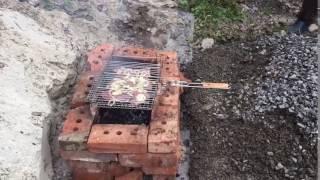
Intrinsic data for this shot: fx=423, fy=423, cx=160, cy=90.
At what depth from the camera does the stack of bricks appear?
3.00 meters

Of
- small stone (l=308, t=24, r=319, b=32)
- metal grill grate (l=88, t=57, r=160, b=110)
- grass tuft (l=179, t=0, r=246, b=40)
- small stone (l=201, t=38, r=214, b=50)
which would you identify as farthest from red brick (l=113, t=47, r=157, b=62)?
small stone (l=308, t=24, r=319, b=32)

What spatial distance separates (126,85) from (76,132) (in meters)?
0.62

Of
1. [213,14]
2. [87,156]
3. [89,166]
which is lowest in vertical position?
[89,166]

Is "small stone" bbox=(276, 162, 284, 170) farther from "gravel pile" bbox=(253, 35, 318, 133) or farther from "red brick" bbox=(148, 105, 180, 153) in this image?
"red brick" bbox=(148, 105, 180, 153)

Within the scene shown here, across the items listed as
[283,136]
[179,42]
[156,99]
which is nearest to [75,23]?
[179,42]

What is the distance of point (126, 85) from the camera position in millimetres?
3457

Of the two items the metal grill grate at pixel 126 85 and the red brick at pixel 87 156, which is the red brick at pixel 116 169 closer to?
the red brick at pixel 87 156

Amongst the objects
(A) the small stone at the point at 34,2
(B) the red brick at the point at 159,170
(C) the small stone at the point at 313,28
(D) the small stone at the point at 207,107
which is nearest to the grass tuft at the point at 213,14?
(C) the small stone at the point at 313,28

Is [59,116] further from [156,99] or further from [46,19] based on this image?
[46,19]

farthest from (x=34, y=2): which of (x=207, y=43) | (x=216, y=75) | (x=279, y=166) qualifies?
(x=279, y=166)

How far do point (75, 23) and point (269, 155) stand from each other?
256 centimetres

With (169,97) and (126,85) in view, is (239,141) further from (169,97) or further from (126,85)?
(126,85)

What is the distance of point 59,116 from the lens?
3.54 metres

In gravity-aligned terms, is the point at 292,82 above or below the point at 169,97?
below
